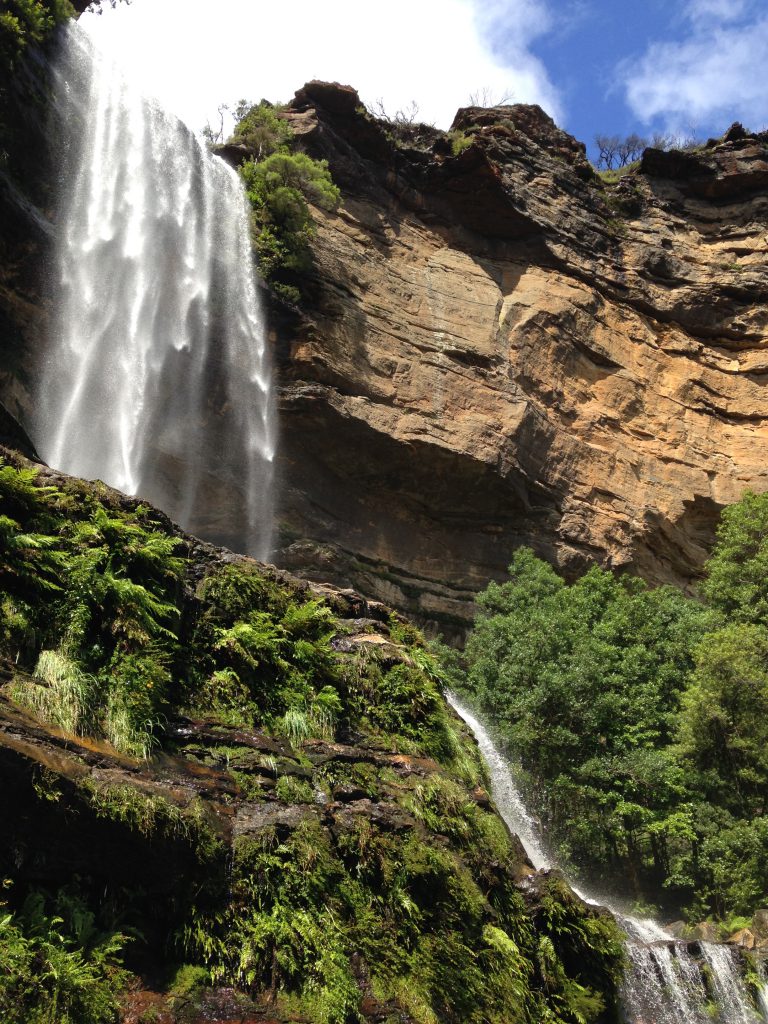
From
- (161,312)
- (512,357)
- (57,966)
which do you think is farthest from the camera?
(512,357)

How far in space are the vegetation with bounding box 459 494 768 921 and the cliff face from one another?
399 cm

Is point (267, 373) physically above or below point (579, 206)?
below

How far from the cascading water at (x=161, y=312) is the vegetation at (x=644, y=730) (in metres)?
7.37

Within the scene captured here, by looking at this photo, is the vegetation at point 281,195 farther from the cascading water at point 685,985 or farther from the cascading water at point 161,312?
the cascading water at point 685,985

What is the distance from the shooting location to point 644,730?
58.0ft

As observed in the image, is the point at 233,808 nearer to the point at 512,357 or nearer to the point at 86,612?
the point at 86,612

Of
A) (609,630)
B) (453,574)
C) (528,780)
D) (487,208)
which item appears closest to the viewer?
(528,780)

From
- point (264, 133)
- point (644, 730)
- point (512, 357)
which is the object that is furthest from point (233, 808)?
point (264, 133)

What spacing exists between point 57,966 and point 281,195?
68.9 ft

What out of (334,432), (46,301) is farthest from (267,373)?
(46,301)

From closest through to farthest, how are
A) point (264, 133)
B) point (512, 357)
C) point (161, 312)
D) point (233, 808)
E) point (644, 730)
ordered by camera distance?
1. point (233, 808)
2. point (644, 730)
3. point (161, 312)
4. point (264, 133)
5. point (512, 357)

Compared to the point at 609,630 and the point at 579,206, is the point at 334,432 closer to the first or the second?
the point at 609,630

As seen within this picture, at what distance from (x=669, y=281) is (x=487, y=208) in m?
6.78

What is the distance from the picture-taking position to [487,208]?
2769cm
